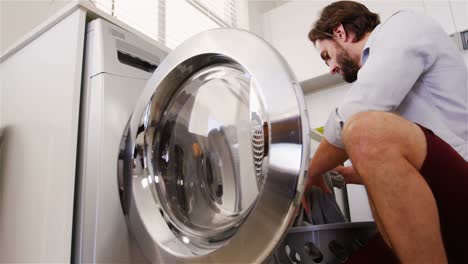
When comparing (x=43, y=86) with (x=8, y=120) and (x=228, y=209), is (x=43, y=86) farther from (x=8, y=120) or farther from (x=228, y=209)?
(x=228, y=209)

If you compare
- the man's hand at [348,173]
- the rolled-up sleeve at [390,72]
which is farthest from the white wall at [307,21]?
the rolled-up sleeve at [390,72]

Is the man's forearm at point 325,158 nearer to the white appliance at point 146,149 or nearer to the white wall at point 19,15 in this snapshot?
the white appliance at point 146,149

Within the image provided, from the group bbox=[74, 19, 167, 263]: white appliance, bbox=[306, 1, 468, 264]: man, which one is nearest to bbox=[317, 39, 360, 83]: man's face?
bbox=[306, 1, 468, 264]: man

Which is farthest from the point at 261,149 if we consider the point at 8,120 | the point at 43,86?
the point at 8,120

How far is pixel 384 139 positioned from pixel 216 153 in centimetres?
35

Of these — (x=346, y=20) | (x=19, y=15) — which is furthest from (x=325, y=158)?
(x=19, y=15)

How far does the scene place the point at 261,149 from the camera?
0.59 metres

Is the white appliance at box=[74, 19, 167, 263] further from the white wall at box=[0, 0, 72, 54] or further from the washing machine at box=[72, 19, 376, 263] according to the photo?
the white wall at box=[0, 0, 72, 54]

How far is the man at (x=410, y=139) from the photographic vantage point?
1.77ft

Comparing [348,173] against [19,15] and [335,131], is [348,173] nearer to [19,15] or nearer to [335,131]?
[335,131]

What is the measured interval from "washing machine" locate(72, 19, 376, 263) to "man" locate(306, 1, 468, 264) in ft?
0.49

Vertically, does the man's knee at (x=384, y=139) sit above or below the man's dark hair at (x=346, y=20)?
below

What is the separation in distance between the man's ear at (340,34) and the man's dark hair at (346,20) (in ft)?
0.04

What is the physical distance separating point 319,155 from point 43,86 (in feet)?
2.23
